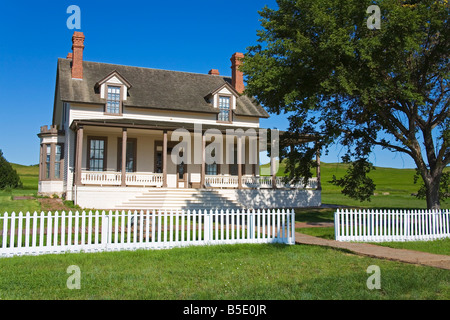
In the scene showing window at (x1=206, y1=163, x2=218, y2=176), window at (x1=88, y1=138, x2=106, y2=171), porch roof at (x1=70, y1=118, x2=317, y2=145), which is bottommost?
window at (x1=206, y1=163, x2=218, y2=176)

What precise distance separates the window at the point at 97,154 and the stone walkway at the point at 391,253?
15.8 metres

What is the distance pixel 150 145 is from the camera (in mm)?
25641

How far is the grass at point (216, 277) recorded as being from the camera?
6027mm

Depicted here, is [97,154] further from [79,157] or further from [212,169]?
[212,169]

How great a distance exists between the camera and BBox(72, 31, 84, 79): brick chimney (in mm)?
25453

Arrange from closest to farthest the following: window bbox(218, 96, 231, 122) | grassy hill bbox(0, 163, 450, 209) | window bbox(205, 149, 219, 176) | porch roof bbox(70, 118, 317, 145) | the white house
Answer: porch roof bbox(70, 118, 317, 145), the white house, window bbox(205, 149, 219, 176), window bbox(218, 96, 231, 122), grassy hill bbox(0, 163, 450, 209)

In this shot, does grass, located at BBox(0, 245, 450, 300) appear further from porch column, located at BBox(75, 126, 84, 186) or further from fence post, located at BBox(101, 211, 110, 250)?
porch column, located at BBox(75, 126, 84, 186)

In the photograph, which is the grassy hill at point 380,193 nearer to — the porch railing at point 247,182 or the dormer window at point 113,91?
the porch railing at point 247,182

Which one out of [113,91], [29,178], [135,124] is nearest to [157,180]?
[135,124]

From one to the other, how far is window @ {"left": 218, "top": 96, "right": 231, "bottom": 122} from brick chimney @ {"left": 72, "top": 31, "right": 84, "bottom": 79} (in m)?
9.03

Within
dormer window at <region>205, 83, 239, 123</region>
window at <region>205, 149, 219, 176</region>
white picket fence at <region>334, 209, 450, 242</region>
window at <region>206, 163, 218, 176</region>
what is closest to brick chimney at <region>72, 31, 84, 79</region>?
dormer window at <region>205, 83, 239, 123</region>

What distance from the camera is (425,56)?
16859 millimetres

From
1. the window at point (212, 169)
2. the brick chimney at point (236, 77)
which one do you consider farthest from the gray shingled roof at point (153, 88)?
the window at point (212, 169)
